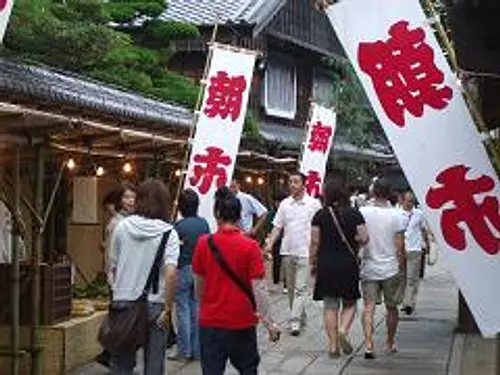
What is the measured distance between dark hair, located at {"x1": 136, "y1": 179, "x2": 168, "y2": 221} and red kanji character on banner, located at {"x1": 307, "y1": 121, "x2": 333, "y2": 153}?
39.4 feet

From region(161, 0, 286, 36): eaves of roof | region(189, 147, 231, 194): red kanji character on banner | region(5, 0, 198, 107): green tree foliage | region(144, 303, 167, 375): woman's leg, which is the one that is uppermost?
region(161, 0, 286, 36): eaves of roof

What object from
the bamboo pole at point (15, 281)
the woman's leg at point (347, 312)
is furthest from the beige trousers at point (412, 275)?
the bamboo pole at point (15, 281)

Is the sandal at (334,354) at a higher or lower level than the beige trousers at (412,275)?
lower

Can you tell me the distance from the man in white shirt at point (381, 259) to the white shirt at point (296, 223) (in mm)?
1746

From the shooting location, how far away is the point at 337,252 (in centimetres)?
1110

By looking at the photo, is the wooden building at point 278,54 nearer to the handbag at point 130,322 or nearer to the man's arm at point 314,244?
the man's arm at point 314,244

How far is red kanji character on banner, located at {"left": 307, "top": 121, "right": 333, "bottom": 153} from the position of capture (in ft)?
64.6

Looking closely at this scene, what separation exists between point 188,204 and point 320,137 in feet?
31.8

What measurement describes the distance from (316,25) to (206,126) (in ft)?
74.1

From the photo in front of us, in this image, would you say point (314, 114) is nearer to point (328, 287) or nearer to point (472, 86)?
point (328, 287)

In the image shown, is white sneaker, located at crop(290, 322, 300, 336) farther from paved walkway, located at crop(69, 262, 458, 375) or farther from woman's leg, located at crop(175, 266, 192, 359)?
woman's leg, located at crop(175, 266, 192, 359)

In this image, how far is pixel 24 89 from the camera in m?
10.7

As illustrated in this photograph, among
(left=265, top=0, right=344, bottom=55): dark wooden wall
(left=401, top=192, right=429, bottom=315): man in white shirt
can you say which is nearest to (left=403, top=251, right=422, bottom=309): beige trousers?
(left=401, top=192, right=429, bottom=315): man in white shirt

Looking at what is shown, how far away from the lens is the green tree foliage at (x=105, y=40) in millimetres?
16547
